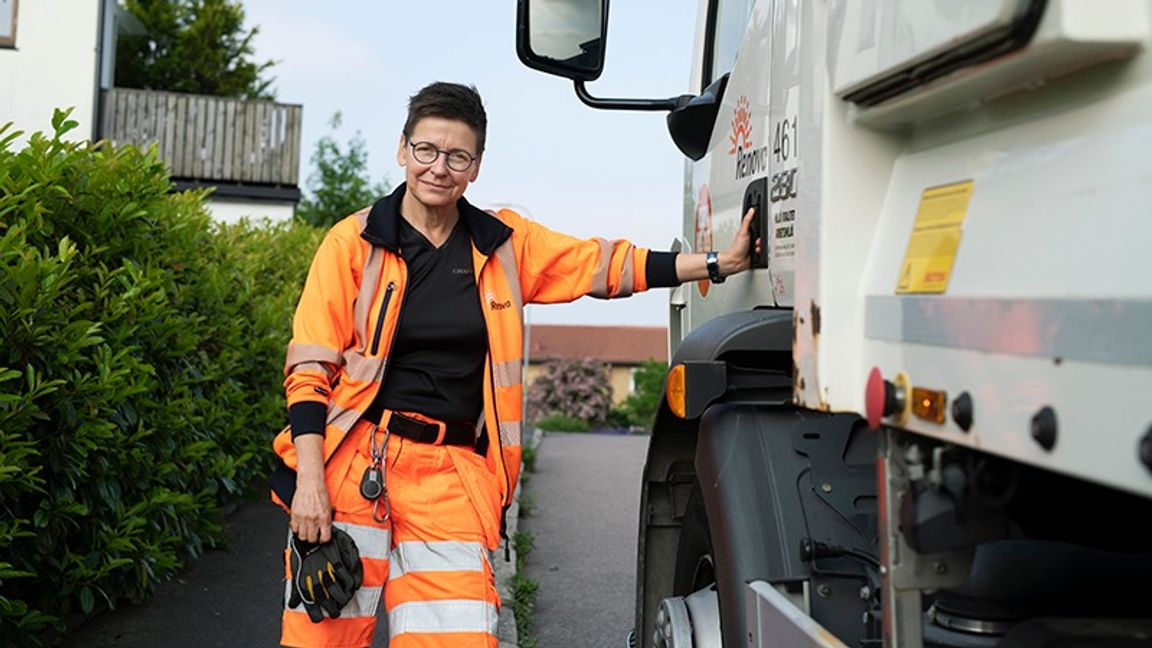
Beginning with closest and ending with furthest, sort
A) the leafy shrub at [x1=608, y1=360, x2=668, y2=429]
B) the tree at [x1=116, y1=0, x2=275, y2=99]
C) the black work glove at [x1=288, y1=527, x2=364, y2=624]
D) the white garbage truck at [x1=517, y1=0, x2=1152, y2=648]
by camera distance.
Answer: the white garbage truck at [x1=517, y1=0, x2=1152, y2=648] → the black work glove at [x1=288, y1=527, x2=364, y2=624] → the tree at [x1=116, y1=0, x2=275, y2=99] → the leafy shrub at [x1=608, y1=360, x2=668, y2=429]

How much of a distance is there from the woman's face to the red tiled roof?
187 ft

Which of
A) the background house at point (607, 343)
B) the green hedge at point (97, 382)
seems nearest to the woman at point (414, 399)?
the green hedge at point (97, 382)

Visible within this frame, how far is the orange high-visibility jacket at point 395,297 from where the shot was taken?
3.37m

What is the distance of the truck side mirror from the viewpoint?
3539mm

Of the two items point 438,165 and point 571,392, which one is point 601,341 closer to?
point 571,392

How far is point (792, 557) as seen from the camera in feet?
8.25

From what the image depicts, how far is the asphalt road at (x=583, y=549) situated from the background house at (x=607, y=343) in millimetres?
46606

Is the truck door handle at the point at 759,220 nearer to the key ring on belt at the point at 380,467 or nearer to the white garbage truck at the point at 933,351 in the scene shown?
the white garbage truck at the point at 933,351

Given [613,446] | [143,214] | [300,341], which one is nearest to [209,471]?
[143,214]

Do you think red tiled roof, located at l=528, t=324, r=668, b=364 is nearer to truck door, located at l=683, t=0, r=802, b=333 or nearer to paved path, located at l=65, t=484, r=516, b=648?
paved path, located at l=65, t=484, r=516, b=648

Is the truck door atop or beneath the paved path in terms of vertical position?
atop

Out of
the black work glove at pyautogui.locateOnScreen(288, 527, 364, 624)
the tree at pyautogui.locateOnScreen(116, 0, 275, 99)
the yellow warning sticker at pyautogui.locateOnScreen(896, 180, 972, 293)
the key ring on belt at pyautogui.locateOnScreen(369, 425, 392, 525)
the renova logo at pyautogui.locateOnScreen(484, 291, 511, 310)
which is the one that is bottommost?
the black work glove at pyautogui.locateOnScreen(288, 527, 364, 624)

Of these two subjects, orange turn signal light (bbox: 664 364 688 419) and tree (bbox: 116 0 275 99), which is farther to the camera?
tree (bbox: 116 0 275 99)

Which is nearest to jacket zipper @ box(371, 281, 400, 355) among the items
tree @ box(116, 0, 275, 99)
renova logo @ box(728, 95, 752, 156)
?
renova logo @ box(728, 95, 752, 156)
